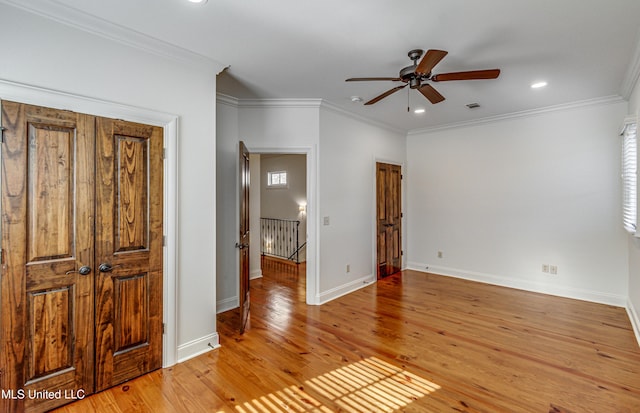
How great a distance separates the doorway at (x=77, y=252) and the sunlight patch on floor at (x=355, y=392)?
3.95 ft

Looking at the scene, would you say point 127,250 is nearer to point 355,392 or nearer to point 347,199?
point 355,392

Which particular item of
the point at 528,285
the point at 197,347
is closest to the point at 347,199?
the point at 197,347

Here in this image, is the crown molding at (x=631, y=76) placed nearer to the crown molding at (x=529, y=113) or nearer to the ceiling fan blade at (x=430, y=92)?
the crown molding at (x=529, y=113)

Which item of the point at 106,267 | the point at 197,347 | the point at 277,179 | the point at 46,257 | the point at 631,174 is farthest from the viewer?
the point at 277,179

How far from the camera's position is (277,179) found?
28.3 ft

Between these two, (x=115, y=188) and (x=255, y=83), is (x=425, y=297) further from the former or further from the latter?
(x=115, y=188)

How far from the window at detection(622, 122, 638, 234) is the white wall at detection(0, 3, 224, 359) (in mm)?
4409

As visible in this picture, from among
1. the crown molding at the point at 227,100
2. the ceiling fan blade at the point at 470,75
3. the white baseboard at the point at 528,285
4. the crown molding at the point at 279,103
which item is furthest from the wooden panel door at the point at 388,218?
the ceiling fan blade at the point at 470,75

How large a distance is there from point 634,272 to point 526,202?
1602mm

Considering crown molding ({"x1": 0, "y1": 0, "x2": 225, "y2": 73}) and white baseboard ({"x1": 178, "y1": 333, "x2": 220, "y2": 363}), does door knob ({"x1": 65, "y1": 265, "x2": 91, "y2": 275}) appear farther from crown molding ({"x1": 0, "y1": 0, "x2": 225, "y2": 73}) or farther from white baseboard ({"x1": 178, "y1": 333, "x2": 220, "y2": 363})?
crown molding ({"x1": 0, "y1": 0, "x2": 225, "y2": 73})

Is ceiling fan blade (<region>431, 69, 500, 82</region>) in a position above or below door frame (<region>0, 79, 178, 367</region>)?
above

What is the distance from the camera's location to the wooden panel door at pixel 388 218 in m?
5.41

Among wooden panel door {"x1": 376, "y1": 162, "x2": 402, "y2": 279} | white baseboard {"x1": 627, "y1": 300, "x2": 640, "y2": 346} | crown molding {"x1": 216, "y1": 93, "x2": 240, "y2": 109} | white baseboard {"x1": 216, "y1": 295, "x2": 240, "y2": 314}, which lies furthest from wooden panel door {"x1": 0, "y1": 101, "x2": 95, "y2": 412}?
white baseboard {"x1": 627, "y1": 300, "x2": 640, "y2": 346}

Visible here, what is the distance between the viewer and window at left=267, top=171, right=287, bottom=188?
8.41 metres
